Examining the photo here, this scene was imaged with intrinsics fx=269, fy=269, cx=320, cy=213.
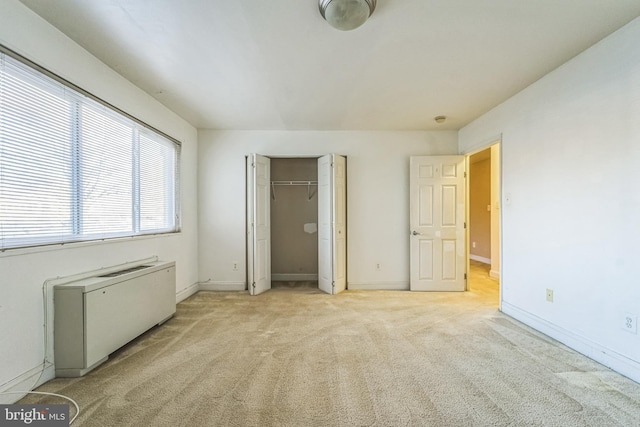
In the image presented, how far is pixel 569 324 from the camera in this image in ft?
7.93

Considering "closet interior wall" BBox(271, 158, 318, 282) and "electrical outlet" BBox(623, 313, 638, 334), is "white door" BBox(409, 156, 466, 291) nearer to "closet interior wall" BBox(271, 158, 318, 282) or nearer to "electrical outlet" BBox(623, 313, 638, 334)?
"closet interior wall" BBox(271, 158, 318, 282)

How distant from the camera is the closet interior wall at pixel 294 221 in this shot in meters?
5.00

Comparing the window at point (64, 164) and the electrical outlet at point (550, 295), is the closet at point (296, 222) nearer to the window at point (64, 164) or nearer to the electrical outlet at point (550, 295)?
the window at point (64, 164)

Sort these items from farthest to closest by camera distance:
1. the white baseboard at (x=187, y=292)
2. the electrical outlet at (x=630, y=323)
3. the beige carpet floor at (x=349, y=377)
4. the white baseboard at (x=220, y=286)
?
the white baseboard at (x=220, y=286) < the white baseboard at (x=187, y=292) < the electrical outlet at (x=630, y=323) < the beige carpet floor at (x=349, y=377)

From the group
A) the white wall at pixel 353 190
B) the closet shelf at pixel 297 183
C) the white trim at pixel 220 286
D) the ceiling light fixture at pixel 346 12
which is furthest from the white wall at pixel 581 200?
the white trim at pixel 220 286

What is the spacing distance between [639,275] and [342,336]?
230 centimetres

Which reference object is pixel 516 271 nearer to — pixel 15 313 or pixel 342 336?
pixel 342 336

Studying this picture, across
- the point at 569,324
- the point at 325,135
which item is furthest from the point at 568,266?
the point at 325,135

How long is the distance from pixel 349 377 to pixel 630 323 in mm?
2082

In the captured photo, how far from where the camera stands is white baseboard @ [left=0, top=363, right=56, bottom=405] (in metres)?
1.68

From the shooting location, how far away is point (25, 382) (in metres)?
1.79

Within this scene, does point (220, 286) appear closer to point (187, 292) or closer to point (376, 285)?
point (187, 292)

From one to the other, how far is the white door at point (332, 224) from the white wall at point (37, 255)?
2450 millimetres

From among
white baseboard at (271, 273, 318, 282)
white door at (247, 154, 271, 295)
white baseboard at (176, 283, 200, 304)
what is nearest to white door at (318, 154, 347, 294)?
white baseboard at (271, 273, 318, 282)
